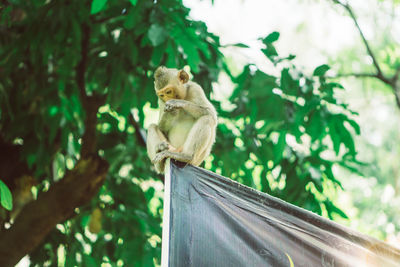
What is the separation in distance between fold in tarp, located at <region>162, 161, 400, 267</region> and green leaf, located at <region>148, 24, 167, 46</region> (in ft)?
6.34

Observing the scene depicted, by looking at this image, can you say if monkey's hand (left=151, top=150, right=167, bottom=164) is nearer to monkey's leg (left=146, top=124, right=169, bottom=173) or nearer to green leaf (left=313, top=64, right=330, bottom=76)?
monkey's leg (left=146, top=124, right=169, bottom=173)

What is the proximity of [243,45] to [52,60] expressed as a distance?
324cm

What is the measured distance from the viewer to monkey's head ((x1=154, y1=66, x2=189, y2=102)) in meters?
4.54

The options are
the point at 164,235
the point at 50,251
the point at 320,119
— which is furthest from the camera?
the point at 50,251

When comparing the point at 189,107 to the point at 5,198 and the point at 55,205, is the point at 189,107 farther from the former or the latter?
the point at 55,205

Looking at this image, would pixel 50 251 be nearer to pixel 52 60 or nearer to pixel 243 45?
pixel 52 60

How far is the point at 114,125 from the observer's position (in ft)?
20.9

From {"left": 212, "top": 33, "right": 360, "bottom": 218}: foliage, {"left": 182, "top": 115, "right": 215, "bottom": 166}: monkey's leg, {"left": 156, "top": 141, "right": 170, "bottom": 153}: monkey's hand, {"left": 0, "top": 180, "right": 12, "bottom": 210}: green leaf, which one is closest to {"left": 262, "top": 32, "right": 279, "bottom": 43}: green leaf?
{"left": 212, "top": 33, "right": 360, "bottom": 218}: foliage

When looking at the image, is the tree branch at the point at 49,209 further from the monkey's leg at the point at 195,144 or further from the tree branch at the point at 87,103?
the monkey's leg at the point at 195,144

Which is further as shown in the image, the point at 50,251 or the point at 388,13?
the point at 388,13

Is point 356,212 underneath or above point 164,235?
underneath

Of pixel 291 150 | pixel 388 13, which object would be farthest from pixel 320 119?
pixel 388 13

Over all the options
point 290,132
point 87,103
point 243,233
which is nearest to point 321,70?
point 290,132

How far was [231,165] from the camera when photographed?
21.4 feet
